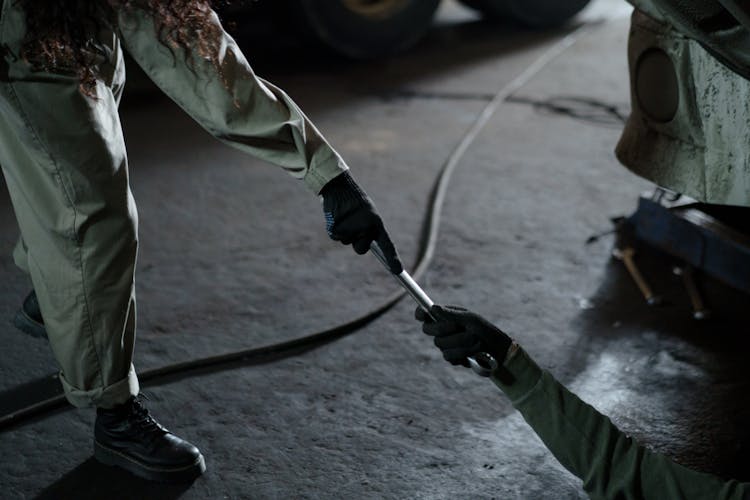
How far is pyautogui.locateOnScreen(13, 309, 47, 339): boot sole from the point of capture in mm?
2680

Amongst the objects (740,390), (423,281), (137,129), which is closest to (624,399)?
(740,390)

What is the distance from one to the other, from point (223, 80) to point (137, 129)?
8.82 feet

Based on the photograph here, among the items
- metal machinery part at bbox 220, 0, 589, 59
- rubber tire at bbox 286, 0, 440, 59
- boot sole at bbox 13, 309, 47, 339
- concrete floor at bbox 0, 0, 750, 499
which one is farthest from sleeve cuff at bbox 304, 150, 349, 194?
rubber tire at bbox 286, 0, 440, 59

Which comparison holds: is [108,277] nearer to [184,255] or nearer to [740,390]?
[184,255]

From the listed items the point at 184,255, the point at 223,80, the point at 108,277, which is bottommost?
the point at 184,255

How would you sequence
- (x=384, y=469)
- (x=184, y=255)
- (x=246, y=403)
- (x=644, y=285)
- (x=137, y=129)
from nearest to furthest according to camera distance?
(x=384, y=469) → (x=246, y=403) → (x=644, y=285) → (x=184, y=255) → (x=137, y=129)

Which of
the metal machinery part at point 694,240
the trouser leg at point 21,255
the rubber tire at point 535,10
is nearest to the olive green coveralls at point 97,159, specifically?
the trouser leg at point 21,255

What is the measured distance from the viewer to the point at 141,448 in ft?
7.08

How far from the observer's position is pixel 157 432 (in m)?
2.20

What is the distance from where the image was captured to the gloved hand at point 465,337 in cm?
182

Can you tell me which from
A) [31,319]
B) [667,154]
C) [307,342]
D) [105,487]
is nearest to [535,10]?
[667,154]

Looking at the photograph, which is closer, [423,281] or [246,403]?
[246,403]

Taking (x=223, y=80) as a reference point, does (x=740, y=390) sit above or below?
below

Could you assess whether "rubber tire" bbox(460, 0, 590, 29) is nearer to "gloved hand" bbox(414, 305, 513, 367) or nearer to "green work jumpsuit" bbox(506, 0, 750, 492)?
"green work jumpsuit" bbox(506, 0, 750, 492)
